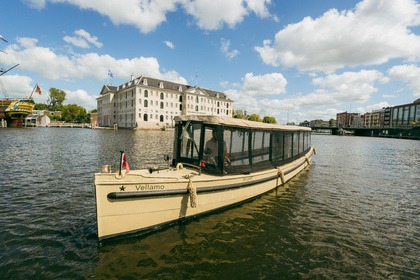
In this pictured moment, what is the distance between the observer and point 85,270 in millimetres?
5094

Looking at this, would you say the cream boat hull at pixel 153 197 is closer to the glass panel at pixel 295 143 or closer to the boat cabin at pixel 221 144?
the boat cabin at pixel 221 144

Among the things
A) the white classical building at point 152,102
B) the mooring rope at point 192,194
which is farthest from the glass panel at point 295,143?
the white classical building at point 152,102

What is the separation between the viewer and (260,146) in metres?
10.5

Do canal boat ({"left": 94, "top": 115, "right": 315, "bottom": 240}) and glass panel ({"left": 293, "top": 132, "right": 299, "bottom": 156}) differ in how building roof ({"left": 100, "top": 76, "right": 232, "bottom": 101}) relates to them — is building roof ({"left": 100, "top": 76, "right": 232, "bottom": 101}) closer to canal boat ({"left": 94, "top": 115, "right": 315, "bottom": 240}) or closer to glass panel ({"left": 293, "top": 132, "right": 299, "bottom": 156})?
glass panel ({"left": 293, "top": 132, "right": 299, "bottom": 156})

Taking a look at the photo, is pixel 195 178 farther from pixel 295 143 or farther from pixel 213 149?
pixel 295 143

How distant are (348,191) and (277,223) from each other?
23.0 ft

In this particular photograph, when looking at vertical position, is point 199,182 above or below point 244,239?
above

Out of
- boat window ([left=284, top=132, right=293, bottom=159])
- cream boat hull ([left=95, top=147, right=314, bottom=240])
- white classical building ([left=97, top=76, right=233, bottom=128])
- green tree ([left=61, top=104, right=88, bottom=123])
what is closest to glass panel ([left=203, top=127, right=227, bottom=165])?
cream boat hull ([left=95, top=147, right=314, bottom=240])

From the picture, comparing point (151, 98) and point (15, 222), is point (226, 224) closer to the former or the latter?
point (15, 222)

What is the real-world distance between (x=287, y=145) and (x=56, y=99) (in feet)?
529

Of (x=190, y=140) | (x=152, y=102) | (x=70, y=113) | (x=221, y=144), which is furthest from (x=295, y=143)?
(x=70, y=113)

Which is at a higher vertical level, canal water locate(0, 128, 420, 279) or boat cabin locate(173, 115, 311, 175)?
boat cabin locate(173, 115, 311, 175)

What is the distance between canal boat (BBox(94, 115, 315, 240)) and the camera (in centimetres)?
593

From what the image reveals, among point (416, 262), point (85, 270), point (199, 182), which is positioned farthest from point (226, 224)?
point (416, 262)
